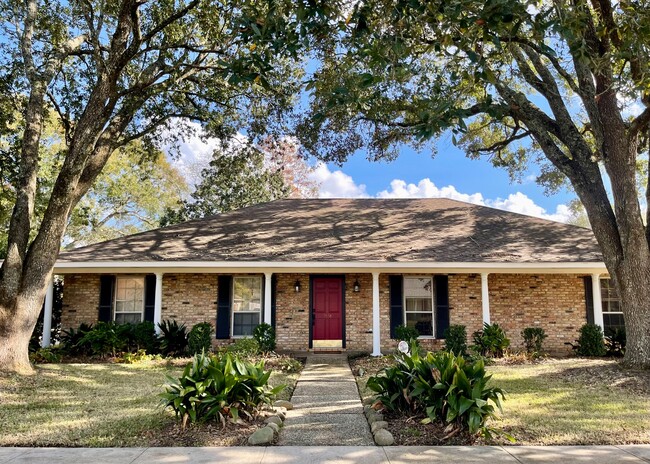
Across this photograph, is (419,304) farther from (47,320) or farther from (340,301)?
(47,320)

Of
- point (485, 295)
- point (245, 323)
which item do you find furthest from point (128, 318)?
point (485, 295)

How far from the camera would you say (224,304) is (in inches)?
510

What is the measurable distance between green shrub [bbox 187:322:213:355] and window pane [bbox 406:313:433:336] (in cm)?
549

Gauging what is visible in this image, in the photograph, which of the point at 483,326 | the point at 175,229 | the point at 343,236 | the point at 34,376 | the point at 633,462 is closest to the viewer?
the point at 633,462

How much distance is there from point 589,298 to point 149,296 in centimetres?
1242

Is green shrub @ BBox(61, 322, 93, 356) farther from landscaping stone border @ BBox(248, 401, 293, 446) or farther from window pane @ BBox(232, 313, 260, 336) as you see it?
landscaping stone border @ BBox(248, 401, 293, 446)

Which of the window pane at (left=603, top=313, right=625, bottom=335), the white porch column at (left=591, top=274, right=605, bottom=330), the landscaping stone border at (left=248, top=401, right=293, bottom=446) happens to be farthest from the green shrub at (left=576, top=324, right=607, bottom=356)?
the landscaping stone border at (left=248, top=401, right=293, bottom=446)

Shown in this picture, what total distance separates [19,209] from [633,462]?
1068cm

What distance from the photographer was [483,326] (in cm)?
1238

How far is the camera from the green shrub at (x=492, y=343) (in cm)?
1155

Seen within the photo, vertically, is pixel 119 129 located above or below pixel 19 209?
above

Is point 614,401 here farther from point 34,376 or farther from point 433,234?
point 34,376

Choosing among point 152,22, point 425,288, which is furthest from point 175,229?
point 425,288

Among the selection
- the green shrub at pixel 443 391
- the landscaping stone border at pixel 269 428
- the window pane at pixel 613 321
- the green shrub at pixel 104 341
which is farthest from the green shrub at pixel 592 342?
the green shrub at pixel 104 341
